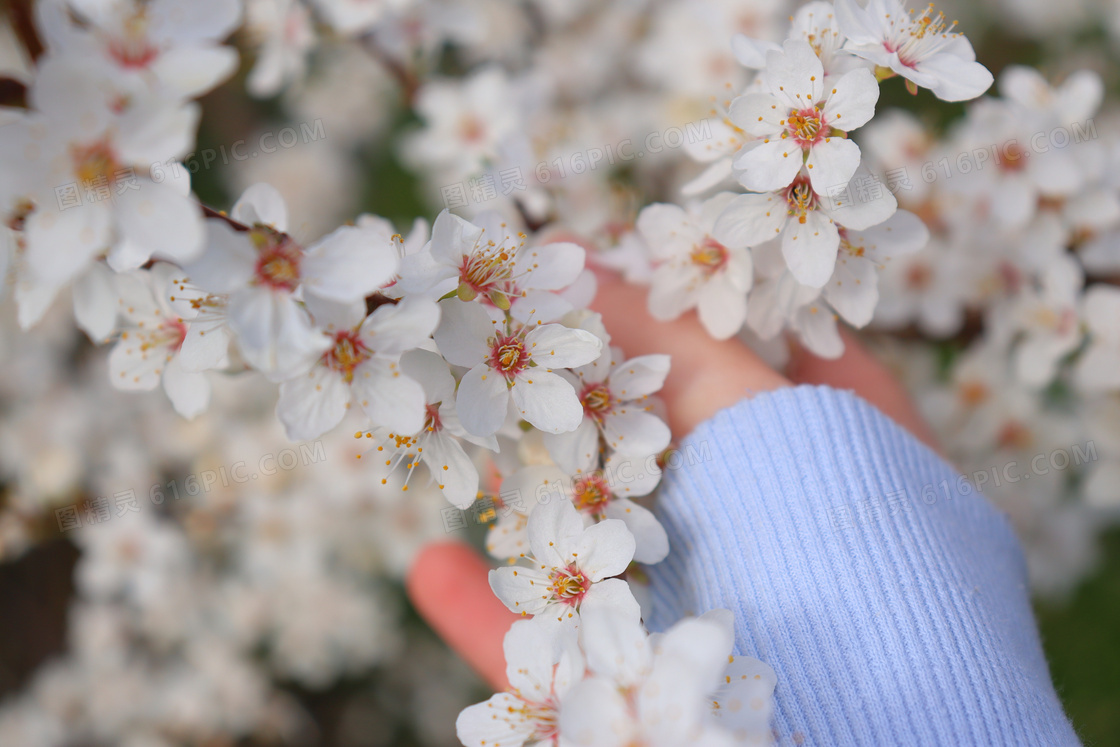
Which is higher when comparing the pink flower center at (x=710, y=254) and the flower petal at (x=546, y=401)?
the pink flower center at (x=710, y=254)

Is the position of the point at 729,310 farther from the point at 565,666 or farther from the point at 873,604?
the point at 565,666

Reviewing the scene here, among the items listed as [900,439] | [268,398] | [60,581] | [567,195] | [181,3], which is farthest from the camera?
[60,581]

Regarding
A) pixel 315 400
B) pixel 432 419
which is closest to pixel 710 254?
pixel 432 419

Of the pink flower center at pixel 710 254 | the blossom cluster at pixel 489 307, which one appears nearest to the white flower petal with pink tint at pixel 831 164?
the blossom cluster at pixel 489 307

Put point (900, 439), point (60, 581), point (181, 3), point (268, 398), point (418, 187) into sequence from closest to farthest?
point (181, 3) → point (900, 439) → point (268, 398) → point (60, 581) → point (418, 187)

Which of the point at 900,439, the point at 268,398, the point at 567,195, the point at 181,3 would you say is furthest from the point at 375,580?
the point at 181,3

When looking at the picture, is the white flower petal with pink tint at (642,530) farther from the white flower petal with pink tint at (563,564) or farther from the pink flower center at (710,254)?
the pink flower center at (710,254)

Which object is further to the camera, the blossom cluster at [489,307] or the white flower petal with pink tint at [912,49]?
the white flower petal with pink tint at [912,49]
